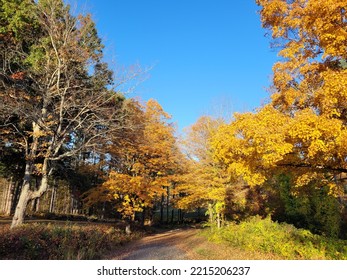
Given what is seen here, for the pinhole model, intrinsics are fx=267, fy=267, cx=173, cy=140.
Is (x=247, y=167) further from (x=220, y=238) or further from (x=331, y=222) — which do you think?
(x=331, y=222)

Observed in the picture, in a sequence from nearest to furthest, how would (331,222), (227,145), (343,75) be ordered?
(343,75) < (227,145) < (331,222)

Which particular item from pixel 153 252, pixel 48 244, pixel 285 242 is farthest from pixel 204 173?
pixel 48 244

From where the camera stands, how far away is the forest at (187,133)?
25.3 ft

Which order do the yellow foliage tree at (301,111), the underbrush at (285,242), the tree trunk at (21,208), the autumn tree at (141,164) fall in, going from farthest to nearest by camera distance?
the autumn tree at (141,164)
the tree trunk at (21,208)
the underbrush at (285,242)
the yellow foliage tree at (301,111)

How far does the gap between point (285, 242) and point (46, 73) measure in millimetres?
14780

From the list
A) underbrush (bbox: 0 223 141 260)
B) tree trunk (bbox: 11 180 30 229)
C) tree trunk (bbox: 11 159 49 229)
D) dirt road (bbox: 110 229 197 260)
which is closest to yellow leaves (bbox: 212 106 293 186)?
dirt road (bbox: 110 229 197 260)

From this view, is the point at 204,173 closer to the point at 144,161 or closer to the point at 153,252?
the point at 144,161

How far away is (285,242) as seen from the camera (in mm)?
10836

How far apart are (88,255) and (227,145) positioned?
22.6ft

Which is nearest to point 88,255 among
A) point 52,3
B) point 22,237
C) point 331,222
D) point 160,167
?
point 22,237

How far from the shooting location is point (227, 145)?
8.30m

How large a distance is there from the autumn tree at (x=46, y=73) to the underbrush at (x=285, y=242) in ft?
28.5

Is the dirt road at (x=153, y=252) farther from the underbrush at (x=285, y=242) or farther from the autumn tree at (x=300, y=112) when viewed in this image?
the autumn tree at (x=300, y=112)

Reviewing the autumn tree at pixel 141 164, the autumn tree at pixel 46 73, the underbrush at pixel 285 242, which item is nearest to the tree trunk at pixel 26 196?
the autumn tree at pixel 46 73
